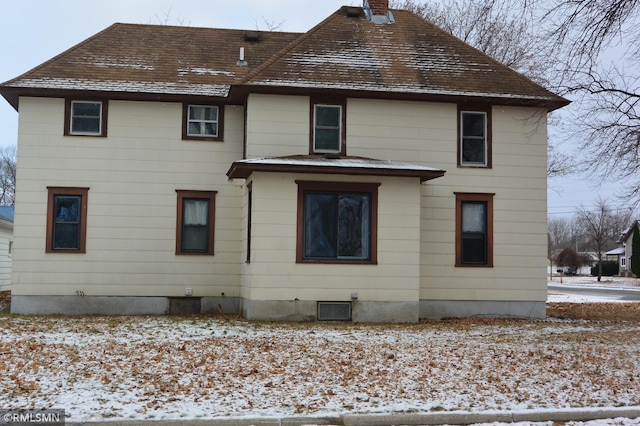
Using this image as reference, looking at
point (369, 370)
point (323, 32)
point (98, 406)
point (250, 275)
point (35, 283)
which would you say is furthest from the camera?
point (323, 32)

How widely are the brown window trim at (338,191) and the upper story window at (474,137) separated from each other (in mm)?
3371

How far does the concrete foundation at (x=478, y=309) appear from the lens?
19.2 m

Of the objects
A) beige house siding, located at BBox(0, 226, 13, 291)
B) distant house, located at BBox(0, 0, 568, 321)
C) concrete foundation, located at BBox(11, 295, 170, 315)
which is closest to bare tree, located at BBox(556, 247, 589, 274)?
distant house, located at BBox(0, 0, 568, 321)

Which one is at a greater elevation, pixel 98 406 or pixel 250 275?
pixel 250 275

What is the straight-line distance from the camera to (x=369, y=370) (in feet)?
34.7

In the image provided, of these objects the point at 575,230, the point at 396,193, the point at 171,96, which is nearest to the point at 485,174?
the point at 396,193

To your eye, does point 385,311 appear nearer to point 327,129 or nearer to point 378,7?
point 327,129

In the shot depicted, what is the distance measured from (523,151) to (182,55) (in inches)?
419

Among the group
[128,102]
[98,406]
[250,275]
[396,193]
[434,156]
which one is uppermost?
[128,102]

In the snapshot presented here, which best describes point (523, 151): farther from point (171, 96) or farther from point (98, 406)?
point (98, 406)

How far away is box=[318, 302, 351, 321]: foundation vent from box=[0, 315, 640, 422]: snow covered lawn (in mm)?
2059

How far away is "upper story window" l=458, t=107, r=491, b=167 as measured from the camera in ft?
65.0

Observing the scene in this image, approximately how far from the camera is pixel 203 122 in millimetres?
20391

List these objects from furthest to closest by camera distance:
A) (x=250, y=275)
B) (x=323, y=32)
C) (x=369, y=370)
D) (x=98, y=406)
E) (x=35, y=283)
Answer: (x=323, y=32), (x=35, y=283), (x=250, y=275), (x=369, y=370), (x=98, y=406)
